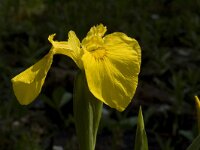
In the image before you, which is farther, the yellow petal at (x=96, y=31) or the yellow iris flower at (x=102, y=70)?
the yellow petal at (x=96, y=31)

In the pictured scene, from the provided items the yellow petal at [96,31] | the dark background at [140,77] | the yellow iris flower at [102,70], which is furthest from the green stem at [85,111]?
the dark background at [140,77]

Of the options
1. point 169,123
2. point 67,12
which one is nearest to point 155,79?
point 169,123

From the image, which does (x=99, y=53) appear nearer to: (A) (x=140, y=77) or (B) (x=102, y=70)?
(B) (x=102, y=70)

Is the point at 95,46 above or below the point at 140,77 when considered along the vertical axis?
above

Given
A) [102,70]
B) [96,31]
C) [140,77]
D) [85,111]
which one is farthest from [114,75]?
[140,77]

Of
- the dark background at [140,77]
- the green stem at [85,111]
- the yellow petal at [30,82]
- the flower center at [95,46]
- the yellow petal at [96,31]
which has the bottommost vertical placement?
the dark background at [140,77]

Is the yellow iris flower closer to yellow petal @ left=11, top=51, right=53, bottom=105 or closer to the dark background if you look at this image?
yellow petal @ left=11, top=51, right=53, bottom=105

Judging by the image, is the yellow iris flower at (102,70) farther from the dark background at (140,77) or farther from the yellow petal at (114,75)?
the dark background at (140,77)

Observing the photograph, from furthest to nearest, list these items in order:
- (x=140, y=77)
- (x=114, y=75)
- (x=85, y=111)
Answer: (x=140, y=77) → (x=85, y=111) → (x=114, y=75)
